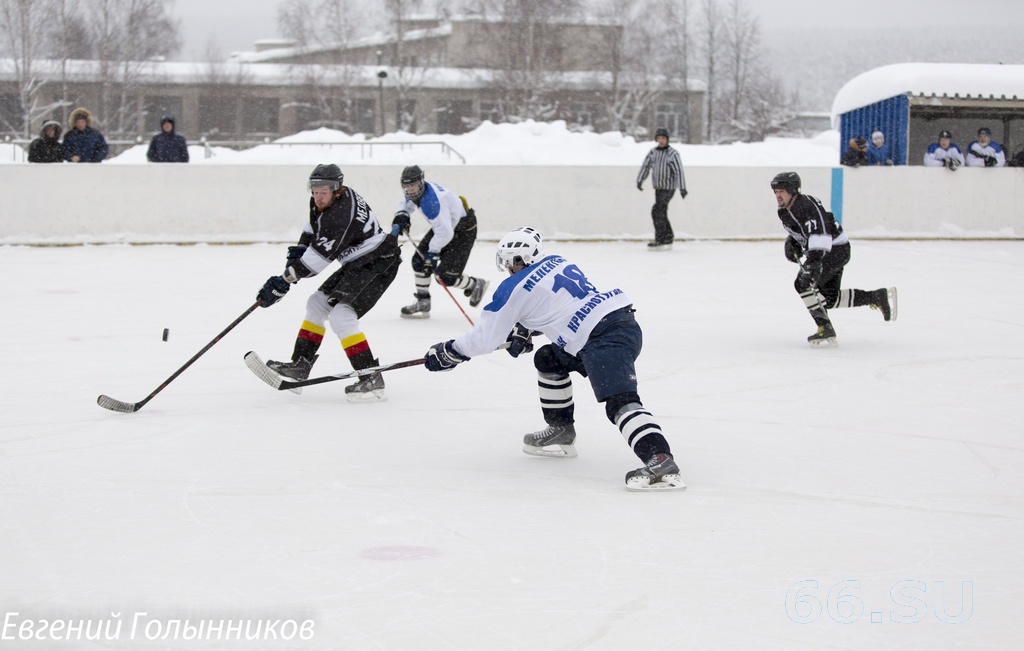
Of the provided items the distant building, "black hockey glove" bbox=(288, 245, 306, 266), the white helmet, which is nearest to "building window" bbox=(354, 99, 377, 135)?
the distant building

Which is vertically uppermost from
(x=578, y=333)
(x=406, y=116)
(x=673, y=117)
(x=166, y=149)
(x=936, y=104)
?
(x=673, y=117)

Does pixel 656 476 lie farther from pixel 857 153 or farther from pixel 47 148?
pixel 857 153

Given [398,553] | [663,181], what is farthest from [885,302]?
[663,181]

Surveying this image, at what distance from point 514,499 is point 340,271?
197 centimetres

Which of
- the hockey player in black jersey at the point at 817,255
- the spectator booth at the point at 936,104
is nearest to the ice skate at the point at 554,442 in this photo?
the hockey player in black jersey at the point at 817,255

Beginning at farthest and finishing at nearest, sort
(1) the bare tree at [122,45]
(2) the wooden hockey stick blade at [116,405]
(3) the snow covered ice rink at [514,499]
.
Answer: (1) the bare tree at [122,45] < (2) the wooden hockey stick blade at [116,405] < (3) the snow covered ice rink at [514,499]

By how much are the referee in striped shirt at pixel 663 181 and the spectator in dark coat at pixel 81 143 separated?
5925 millimetres

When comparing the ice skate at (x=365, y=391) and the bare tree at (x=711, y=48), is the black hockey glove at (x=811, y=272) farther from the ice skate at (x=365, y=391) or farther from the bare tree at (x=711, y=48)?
the bare tree at (x=711, y=48)

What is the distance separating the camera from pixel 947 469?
376 centimetres

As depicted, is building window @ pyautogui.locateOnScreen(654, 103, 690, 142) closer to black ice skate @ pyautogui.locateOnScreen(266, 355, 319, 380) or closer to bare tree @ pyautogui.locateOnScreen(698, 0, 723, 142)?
bare tree @ pyautogui.locateOnScreen(698, 0, 723, 142)

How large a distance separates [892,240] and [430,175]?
5.54 meters

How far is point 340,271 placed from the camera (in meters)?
5.05

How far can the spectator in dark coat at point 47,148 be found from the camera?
12.0 metres

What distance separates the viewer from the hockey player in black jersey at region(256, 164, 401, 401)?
4.81 metres
